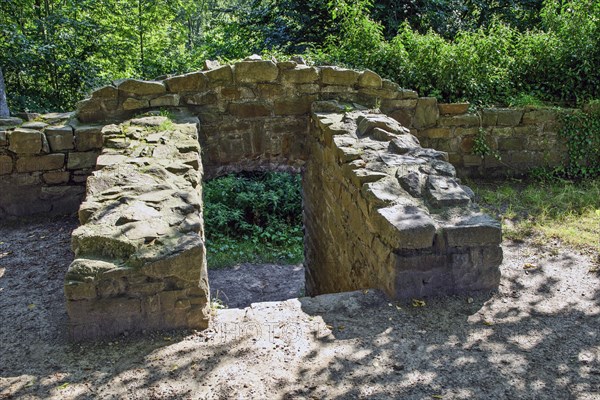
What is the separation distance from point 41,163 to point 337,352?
403cm

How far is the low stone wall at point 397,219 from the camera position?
319cm

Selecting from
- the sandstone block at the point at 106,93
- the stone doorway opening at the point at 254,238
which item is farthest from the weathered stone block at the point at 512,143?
the sandstone block at the point at 106,93

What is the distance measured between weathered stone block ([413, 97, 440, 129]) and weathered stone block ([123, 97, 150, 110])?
326 centimetres

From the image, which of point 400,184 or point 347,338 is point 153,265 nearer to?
point 347,338

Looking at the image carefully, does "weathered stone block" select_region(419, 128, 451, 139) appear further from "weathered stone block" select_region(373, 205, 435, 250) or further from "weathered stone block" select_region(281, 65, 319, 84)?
"weathered stone block" select_region(373, 205, 435, 250)

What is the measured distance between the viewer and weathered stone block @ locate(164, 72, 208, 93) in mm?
5402

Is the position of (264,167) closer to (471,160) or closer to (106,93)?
(106,93)

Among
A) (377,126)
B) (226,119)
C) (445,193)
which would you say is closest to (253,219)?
(226,119)

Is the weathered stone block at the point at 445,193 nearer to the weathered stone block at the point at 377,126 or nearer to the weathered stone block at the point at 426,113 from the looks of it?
the weathered stone block at the point at 377,126

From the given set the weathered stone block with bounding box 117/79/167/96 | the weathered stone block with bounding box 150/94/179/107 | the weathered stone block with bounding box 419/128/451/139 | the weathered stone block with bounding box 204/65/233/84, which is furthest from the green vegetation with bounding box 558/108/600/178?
the weathered stone block with bounding box 117/79/167/96

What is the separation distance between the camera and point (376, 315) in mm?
3139

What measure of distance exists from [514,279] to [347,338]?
1.63 metres

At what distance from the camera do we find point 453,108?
6586 millimetres

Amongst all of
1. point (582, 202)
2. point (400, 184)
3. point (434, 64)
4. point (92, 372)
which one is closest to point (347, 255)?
point (400, 184)
